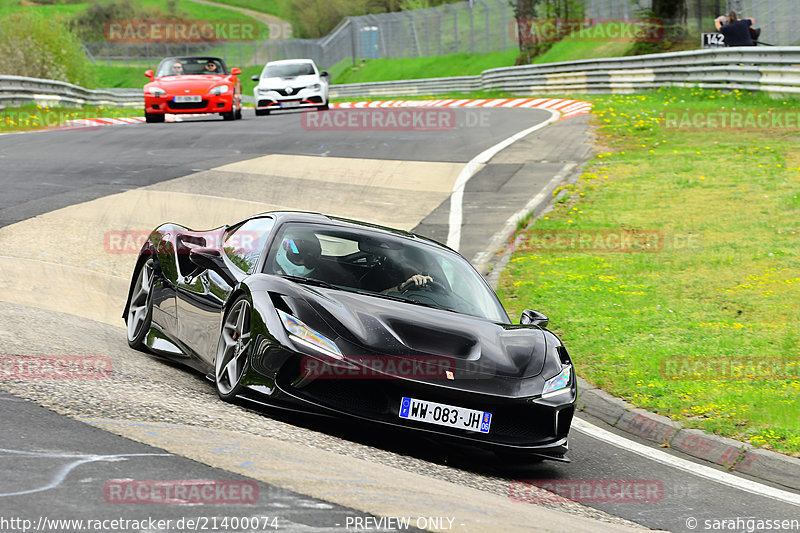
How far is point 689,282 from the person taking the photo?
11.7 m

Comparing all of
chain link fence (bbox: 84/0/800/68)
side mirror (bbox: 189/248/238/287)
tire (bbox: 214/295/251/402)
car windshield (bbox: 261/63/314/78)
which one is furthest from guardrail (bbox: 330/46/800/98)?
tire (bbox: 214/295/251/402)

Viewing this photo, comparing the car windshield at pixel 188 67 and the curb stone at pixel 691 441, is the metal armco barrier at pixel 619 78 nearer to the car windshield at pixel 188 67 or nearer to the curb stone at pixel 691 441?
the car windshield at pixel 188 67

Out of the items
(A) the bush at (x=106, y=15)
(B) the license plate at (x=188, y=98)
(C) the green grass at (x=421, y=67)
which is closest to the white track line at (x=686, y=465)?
(B) the license plate at (x=188, y=98)

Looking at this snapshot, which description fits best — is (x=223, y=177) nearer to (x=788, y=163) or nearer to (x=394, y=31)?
(x=788, y=163)

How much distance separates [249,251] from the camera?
23.6 ft

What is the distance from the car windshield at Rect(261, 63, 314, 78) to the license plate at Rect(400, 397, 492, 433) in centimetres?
2667

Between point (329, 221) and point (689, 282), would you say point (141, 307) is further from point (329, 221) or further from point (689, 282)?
point (689, 282)

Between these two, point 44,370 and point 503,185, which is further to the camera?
point 503,185

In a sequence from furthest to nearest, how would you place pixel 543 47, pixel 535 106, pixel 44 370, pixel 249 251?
pixel 543 47
pixel 535 106
pixel 249 251
pixel 44 370

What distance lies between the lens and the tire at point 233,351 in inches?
243

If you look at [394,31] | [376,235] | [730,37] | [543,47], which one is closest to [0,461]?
[376,235]

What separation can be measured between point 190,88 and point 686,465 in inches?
846

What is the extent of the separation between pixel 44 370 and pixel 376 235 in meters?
2.46

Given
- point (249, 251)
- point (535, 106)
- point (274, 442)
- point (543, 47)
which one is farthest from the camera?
point (543, 47)
